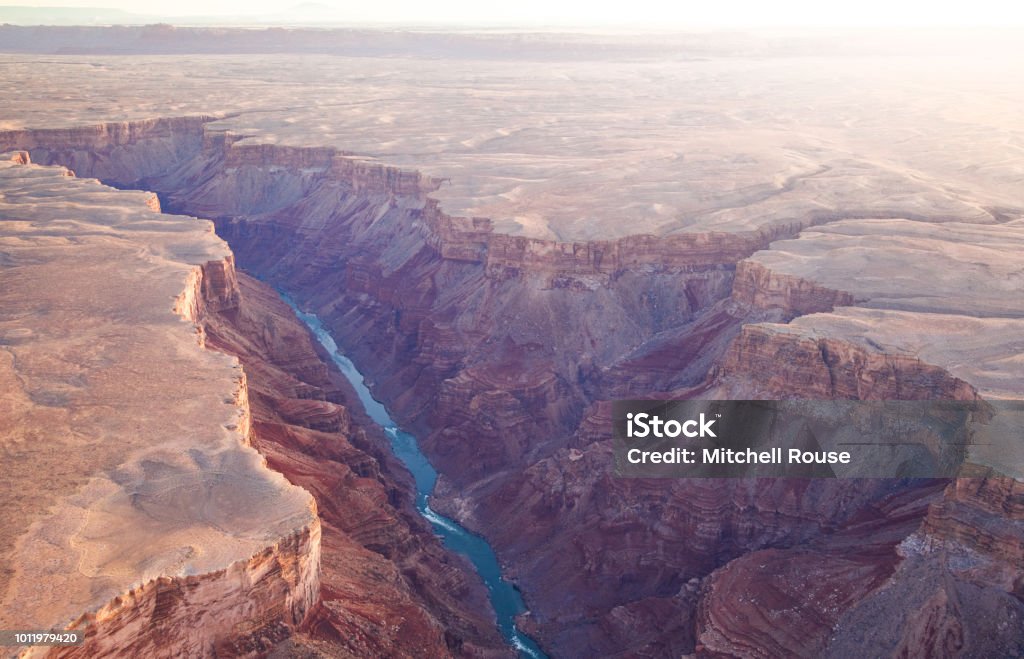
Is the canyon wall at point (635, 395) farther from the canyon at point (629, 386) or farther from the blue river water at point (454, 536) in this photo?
the blue river water at point (454, 536)

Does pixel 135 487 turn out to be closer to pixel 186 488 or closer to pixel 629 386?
pixel 186 488

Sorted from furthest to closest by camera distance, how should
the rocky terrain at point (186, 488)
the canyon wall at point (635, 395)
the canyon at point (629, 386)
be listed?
the canyon wall at point (635, 395) → the canyon at point (629, 386) → the rocky terrain at point (186, 488)

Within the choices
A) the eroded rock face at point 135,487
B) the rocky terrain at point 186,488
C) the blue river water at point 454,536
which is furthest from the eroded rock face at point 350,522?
the eroded rock face at point 135,487

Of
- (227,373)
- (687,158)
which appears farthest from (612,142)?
(227,373)

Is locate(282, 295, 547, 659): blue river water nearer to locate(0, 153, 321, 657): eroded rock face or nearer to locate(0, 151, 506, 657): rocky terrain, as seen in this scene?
locate(0, 151, 506, 657): rocky terrain

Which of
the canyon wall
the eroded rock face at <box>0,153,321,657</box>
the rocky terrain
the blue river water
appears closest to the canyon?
the canyon wall

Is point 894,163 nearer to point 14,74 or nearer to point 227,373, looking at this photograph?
point 227,373
